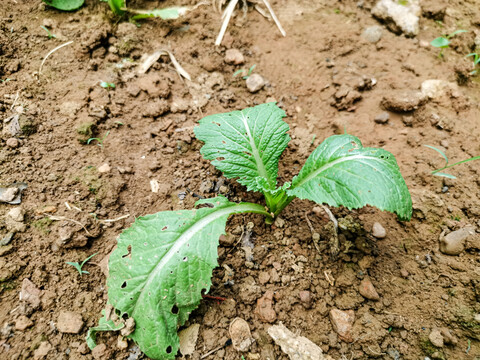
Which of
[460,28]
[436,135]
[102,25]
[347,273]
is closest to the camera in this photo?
[347,273]

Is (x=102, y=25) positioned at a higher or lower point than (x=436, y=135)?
higher

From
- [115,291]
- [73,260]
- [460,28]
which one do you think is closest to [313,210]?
[115,291]

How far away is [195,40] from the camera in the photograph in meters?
2.77

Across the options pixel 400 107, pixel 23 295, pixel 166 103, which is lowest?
pixel 23 295

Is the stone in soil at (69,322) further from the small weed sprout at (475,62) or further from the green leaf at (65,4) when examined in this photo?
the small weed sprout at (475,62)

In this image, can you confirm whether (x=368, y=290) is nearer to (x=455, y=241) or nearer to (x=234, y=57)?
(x=455, y=241)

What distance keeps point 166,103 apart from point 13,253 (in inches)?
59.5

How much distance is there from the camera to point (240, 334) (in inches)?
70.0

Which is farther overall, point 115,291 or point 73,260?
point 73,260

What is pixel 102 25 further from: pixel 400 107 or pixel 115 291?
pixel 400 107

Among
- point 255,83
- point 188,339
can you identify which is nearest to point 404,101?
point 255,83

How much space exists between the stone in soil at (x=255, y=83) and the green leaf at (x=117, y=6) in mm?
1337

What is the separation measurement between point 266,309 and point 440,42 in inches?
114

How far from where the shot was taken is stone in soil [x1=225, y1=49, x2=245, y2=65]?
8.87 ft
